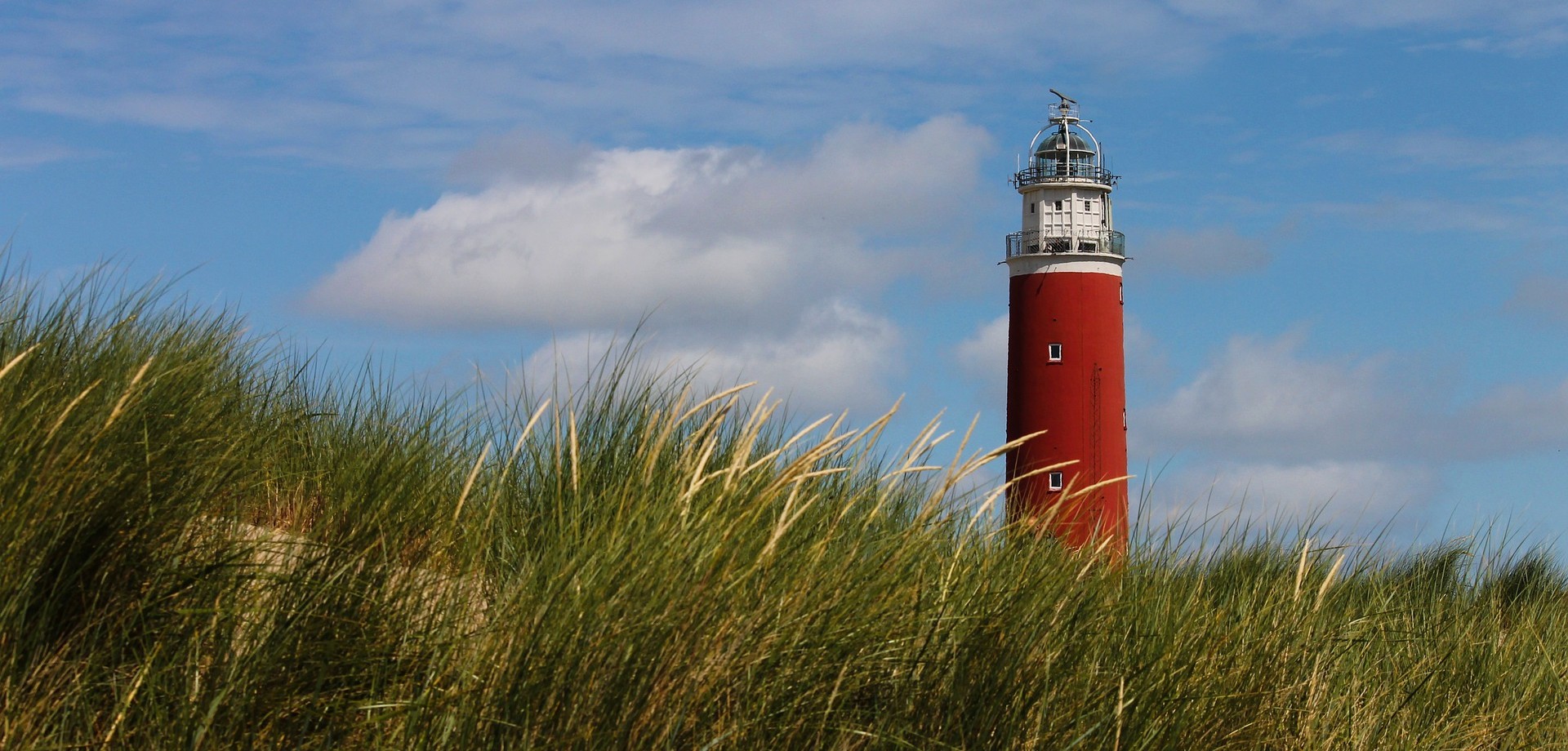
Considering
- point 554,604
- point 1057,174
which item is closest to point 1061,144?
point 1057,174

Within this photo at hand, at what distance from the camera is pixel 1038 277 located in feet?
71.7

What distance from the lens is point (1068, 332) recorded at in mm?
21000

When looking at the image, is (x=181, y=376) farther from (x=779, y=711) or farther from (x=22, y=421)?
(x=779, y=711)

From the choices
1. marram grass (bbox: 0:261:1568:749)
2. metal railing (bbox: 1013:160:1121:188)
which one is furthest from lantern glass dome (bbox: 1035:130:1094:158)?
marram grass (bbox: 0:261:1568:749)

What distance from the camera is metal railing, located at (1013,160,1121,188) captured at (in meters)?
23.2

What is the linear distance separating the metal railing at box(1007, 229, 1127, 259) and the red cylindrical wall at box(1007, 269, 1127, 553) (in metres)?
0.56

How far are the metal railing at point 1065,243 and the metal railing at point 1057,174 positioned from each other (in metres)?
1.05

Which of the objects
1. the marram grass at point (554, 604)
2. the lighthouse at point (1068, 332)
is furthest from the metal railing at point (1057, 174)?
the marram grass at point (554, 604)

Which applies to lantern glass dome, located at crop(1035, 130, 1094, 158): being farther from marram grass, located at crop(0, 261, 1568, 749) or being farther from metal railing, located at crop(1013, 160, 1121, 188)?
marram grass, located at crop(0, 261, 1568, 749)

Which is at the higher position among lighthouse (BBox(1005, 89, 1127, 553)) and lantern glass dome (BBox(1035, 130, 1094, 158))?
lantern glass dome (BBox(1035, 130, 1094, 158))

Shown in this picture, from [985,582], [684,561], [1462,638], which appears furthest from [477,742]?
[1462,638]

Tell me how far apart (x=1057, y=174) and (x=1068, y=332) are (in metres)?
3.84

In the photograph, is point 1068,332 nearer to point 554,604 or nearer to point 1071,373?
point 1071,373

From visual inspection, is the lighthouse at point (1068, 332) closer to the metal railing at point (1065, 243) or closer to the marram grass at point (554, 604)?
the metal railing at point (1065, 243)
